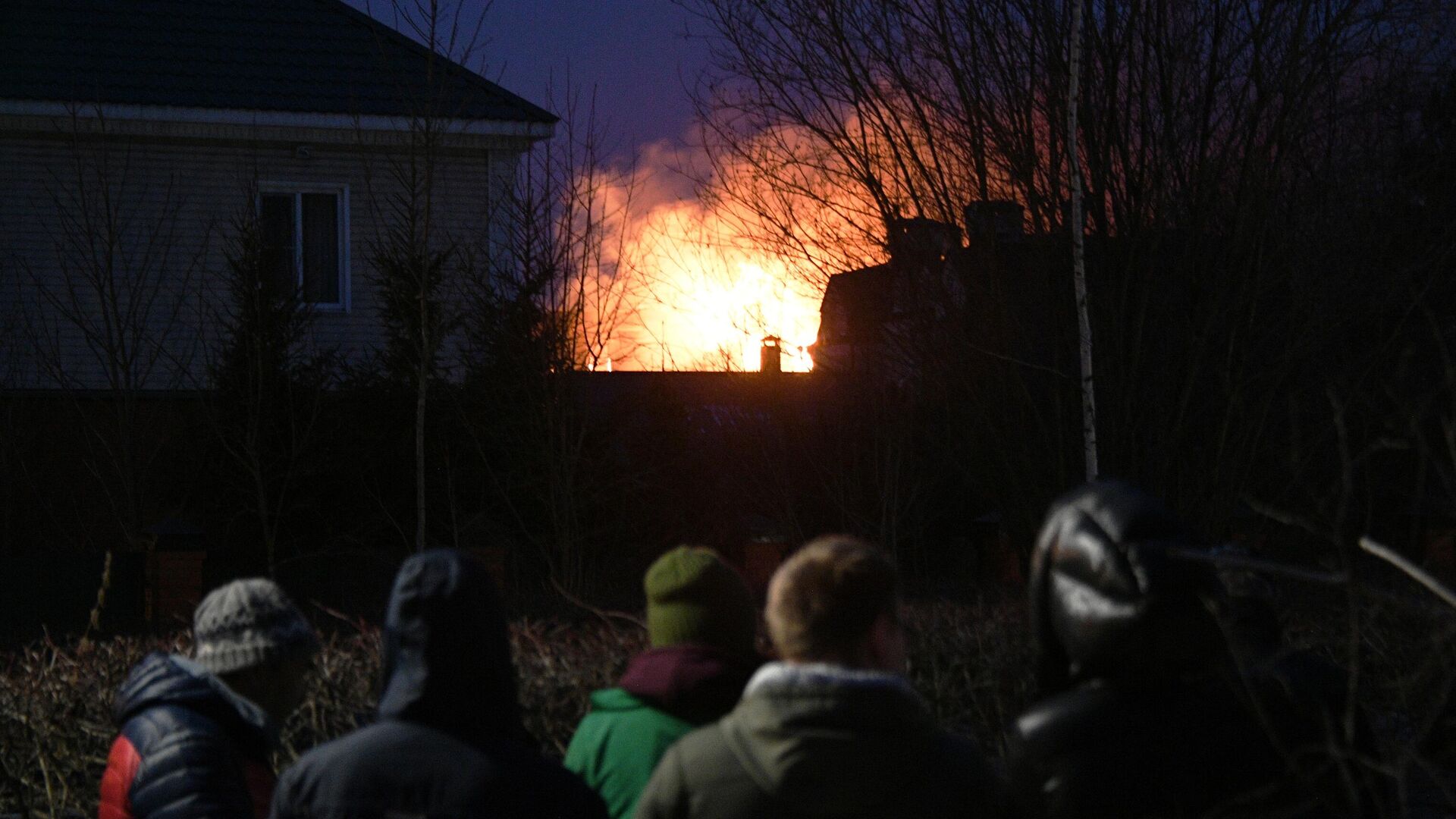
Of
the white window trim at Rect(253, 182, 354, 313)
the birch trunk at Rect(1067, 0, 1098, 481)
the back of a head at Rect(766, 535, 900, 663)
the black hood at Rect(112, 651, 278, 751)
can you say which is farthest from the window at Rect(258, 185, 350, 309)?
the back of a head at Rect(766, 535, 900, 663)

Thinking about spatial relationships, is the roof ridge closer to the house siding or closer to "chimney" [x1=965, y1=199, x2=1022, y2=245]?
the house siding

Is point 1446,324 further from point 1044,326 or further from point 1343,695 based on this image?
point 1343,695

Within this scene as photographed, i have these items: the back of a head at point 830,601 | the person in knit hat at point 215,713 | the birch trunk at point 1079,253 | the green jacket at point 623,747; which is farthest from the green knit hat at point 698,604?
the birch trunk at point 1079,253

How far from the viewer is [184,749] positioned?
115 inches

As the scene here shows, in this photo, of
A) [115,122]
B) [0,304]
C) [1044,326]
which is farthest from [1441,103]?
[0,304]

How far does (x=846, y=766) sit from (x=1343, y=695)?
96cm

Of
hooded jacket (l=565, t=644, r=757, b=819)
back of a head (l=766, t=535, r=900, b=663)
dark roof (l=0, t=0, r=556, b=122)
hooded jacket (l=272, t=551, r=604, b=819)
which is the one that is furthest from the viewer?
dark roof (l=0, t=0, r=556, b=122)

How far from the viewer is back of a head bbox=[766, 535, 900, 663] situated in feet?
8.25

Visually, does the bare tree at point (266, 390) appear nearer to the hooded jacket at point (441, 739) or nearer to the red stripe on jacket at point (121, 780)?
the red stripe on jacket at point (121, 780)

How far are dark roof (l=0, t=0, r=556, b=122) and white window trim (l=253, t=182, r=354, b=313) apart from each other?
Result: 0.85 m

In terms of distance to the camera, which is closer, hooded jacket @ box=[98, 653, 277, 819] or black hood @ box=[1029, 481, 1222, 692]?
black hood @ box=[1029, 481, 1222, 692]

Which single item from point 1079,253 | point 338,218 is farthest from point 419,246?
point 1079,253

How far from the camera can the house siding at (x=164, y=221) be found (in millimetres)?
15648

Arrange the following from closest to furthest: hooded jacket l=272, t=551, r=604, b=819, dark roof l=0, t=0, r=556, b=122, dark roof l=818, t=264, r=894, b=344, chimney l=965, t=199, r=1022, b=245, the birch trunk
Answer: hooded jacket l=272, t=551, r=604, b=819 → the birch trunk → chimney l=965, t=199, r=1022, b=245 → dark roof l=818, t=264, r=894, b=344 → dark roof l=0, t=0, r=556, b=122
